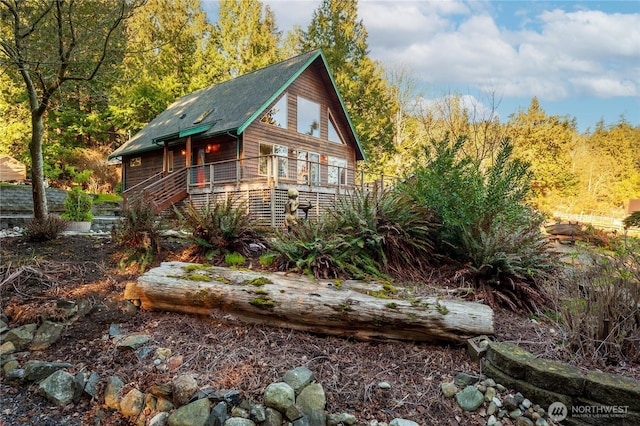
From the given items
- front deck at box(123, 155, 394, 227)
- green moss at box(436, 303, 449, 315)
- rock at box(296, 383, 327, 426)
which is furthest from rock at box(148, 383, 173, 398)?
front deck at box(123, 155, 394, 227)

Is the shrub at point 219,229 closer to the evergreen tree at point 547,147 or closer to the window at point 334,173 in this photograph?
the window at point 334,173

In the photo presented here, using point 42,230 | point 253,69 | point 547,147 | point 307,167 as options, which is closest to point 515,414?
point 42,230

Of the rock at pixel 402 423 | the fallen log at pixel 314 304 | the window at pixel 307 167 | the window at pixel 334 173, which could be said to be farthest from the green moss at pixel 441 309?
the window at pixel 334 173

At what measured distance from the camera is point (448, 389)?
222 centimetres

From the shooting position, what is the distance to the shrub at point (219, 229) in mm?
4453

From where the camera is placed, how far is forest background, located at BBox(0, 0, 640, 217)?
709 inches

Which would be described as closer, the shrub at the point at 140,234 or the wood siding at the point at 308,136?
the shrub at the point at 140,234

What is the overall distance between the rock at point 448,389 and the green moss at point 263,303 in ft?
4.99

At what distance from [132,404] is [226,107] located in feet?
41.6

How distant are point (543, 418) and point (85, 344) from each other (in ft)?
11.7

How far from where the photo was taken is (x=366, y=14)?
21.2 metres

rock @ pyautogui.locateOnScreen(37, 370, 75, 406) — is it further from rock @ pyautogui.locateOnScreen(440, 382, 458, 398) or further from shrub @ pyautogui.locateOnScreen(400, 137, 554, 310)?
shrub @ pyautogui.locateOnScreen(400, 137, 554, 310)

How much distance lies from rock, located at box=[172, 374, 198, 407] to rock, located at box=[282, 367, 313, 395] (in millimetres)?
632

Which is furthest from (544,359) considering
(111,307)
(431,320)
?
(111,307)
